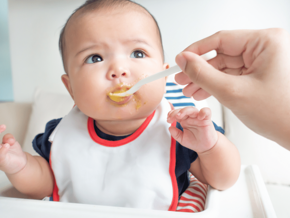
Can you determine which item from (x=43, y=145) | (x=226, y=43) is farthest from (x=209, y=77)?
(x=43, y=145)

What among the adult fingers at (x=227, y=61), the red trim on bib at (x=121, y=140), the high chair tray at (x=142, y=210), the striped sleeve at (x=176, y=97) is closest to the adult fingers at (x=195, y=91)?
the adult fingers at (x=227, y=61)

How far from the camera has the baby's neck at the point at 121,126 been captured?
33.0 inches

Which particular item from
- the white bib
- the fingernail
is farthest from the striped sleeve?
the fingernail

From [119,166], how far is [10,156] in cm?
33

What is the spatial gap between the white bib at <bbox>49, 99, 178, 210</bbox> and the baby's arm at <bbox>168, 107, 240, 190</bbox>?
0.10 m

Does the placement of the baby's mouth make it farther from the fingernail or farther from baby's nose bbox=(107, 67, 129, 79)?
the fingernail

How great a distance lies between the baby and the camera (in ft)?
2.35

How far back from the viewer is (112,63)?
2.37 ft

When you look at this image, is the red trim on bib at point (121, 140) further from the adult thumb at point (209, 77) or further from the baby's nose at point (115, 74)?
the adult thumb at point (209, 77)

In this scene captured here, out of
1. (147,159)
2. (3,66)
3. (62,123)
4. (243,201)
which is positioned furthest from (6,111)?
(243,201)

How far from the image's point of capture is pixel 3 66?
7.34 ft

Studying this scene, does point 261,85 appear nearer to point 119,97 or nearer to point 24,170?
point 119,97

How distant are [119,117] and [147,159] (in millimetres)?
166

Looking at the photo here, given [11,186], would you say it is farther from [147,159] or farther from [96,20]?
[96,20]
